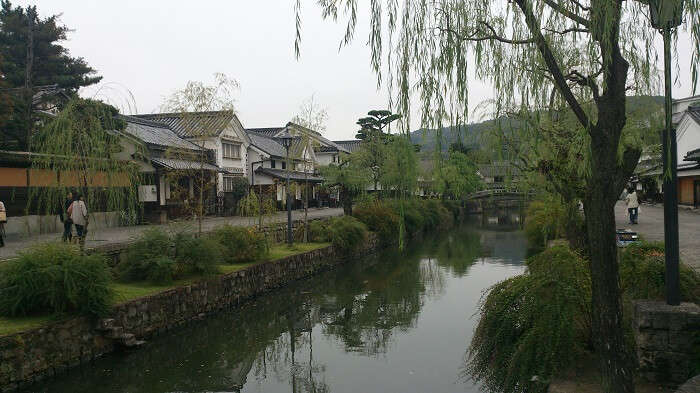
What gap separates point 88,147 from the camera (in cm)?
993

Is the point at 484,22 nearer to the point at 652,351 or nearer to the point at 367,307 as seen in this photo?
the point at 652,351

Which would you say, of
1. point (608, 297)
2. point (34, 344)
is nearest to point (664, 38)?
point (608, 297)

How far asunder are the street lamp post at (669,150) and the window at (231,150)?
86.2ft

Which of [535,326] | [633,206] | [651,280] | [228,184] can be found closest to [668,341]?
[651,280]

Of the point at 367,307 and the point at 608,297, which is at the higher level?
the point at 608,297

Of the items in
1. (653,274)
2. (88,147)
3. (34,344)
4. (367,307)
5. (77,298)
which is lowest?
(367,307)

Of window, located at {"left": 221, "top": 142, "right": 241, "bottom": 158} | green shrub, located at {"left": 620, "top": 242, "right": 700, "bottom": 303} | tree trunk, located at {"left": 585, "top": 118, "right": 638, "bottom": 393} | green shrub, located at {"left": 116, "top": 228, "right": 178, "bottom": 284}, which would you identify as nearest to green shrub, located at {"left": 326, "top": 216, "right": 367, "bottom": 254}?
green shrub, located at {"left": 116, "top": 228, "right": 178, "bottom": 284}

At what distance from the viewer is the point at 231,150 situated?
98.9 ft

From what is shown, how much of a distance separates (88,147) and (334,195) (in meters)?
33.6

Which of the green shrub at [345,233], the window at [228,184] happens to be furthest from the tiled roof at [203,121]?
the window at [228,184]

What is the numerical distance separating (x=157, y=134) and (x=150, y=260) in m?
15.9

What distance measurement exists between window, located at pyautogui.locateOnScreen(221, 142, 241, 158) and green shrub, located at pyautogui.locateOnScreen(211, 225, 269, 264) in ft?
51.7

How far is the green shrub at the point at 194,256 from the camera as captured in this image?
37.0ft

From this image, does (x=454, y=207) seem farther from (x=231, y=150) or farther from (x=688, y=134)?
(x=231, y=150)
